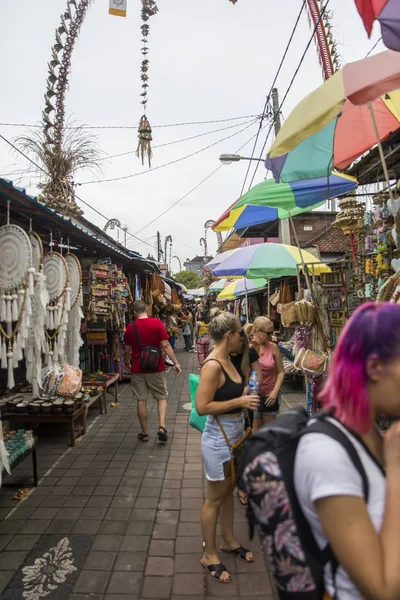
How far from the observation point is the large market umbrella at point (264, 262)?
582cm

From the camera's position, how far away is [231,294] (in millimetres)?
11367

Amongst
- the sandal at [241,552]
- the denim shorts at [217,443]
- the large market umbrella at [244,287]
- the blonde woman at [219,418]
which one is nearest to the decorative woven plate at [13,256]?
the blonde woman at [219,418]

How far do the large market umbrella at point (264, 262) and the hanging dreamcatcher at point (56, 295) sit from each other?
8.01 ft

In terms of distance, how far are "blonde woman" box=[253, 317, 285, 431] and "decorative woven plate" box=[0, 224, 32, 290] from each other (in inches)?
92.5

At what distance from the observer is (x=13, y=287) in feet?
11.2

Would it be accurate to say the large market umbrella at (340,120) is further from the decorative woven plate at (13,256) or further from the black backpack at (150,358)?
the black backpack at (150,358)

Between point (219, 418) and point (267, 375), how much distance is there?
1413 mm

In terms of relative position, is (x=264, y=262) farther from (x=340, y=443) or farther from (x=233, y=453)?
(x=340, y=443)

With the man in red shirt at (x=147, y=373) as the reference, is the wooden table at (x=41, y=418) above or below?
below

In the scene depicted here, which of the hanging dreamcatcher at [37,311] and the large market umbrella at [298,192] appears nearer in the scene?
the large market umbrella at [298,192]

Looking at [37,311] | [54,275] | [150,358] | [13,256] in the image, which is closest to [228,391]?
[13,256]

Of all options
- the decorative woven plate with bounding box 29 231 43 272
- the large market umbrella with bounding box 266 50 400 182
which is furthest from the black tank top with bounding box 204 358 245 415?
the decorative woven plate with bounding box 29 231 43 272

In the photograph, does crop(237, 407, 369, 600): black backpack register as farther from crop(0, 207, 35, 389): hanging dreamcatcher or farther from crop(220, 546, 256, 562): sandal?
crop(0, 207, 35, 389): hanging dreamcatcher

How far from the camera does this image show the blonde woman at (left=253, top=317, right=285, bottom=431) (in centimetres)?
397
